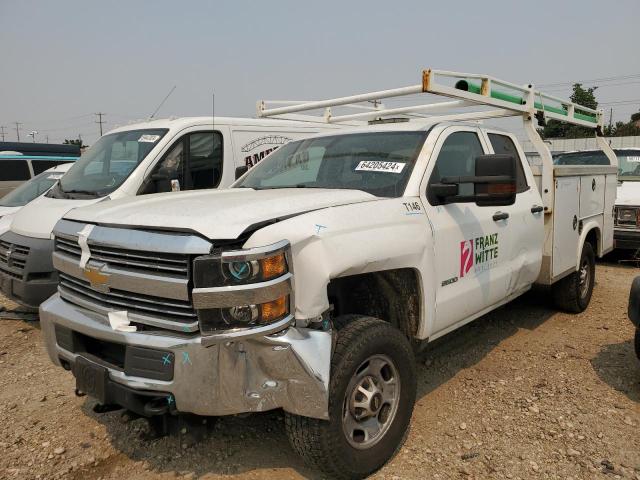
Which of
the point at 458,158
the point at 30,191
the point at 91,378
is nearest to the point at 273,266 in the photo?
the point at 91,378

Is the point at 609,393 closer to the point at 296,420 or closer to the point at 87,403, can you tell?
the point at 296,420

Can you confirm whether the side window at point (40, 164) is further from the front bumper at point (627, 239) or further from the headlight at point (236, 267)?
the headlight at point (236, 267)

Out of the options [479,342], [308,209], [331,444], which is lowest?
[479,342]

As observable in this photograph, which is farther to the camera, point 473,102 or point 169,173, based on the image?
point 169,173

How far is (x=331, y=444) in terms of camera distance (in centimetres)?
246

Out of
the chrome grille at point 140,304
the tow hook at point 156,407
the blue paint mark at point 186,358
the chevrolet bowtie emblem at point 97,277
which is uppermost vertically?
the chevrolet bowtie emblem at point 97,277

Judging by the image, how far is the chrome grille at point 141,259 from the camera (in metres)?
2.29

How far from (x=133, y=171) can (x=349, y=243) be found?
12.2 ft

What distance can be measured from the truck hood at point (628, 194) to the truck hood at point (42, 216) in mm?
7072

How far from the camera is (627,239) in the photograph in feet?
24.9

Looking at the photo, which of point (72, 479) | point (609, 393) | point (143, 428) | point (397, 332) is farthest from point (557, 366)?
point (72, 479)

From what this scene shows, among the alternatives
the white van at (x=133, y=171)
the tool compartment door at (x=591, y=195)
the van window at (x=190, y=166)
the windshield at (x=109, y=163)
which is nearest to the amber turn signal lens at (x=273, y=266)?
the white van at (x=133, y=171)

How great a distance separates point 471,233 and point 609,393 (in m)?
1.51

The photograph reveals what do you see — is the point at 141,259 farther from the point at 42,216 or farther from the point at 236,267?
the point at 42,216
